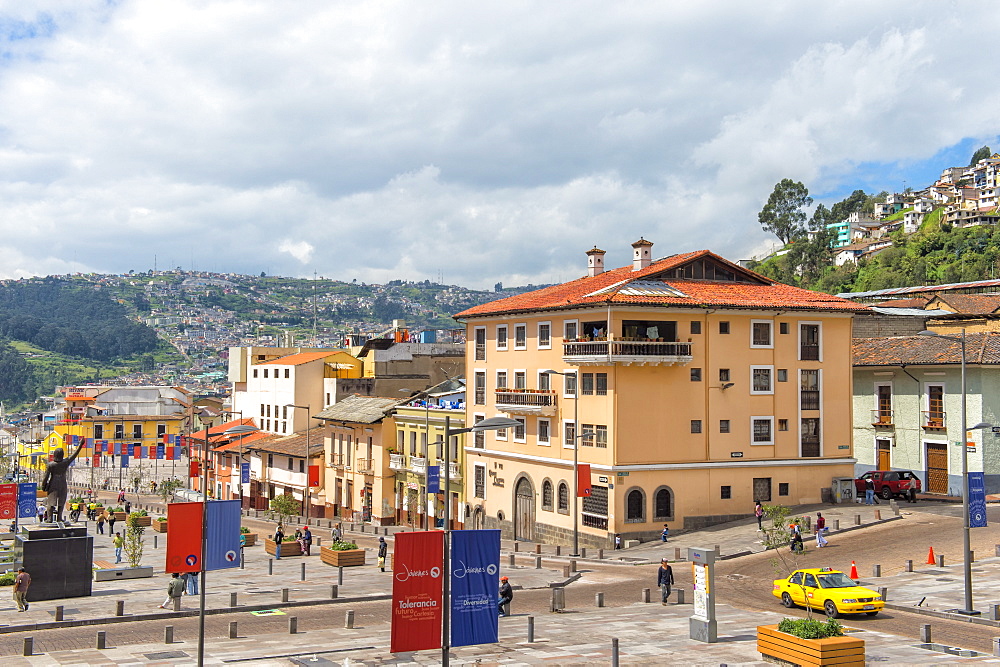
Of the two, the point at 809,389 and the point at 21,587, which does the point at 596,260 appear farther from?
the point at 21,587

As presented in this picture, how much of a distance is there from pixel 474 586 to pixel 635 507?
34967 millimetres

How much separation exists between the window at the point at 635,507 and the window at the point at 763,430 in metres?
8.61

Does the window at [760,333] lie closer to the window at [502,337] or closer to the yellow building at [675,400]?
the yellow building at [675,400]

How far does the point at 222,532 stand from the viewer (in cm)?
3375

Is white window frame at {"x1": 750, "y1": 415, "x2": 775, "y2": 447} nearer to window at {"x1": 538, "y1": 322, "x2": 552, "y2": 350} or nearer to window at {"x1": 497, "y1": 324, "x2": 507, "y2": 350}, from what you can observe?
window at {"x1": 538, "y1": 322, "x2": 552, "y2": 350}

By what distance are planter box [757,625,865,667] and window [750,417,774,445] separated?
35372mm

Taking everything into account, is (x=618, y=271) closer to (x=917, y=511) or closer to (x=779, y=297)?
(x=779, y=297)

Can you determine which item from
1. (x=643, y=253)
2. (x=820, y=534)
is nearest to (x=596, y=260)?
(x=643, y=253)

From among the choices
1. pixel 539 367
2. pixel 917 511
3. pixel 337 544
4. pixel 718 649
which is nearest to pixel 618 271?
pixel 539 367

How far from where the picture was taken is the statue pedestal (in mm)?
38031

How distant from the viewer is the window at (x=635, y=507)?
55.9 metres

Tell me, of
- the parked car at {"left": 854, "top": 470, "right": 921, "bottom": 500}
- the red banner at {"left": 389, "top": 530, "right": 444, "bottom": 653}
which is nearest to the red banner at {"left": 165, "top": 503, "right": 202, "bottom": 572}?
the red banner at {"left": 389, "top": 530, "right": 444, "bottom": 653}

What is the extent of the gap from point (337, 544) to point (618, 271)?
1160 inches

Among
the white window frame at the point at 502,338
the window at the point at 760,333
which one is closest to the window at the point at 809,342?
the window at the point at 760,333
